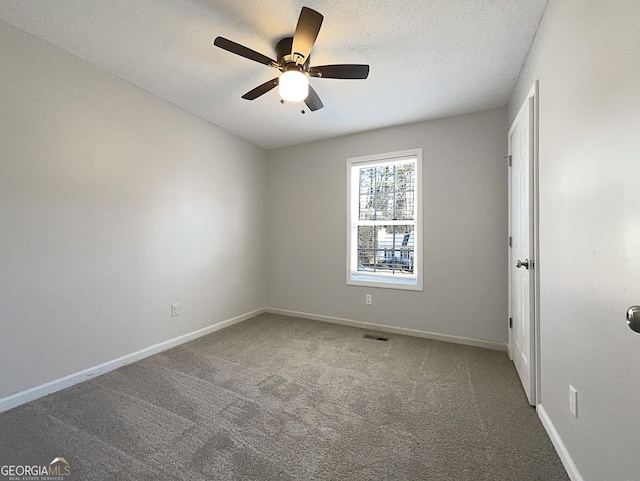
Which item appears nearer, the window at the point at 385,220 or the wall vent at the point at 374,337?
the wall vent at the point at 374,337

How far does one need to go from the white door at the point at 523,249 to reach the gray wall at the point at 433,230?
10.6 inches

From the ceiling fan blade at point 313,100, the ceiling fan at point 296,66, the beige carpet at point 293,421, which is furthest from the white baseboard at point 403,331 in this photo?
the ceiling fan at point 296,66

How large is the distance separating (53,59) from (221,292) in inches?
103

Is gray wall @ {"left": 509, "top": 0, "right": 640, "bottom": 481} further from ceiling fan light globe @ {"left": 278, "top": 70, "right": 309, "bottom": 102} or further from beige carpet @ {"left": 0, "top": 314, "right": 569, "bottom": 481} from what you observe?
ceiling fan light globe @ {"left": 278, "top": 70, "right": 309, "bottom": 102}

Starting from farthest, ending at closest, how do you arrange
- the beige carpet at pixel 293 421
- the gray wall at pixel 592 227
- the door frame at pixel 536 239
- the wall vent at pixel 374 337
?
the wall vent at pixel 374 337 → the door frame at pixel 536 239 → the beige carpet at pixel 293 421 → the gray wall at pixel 592 227

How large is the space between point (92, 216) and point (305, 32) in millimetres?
2190

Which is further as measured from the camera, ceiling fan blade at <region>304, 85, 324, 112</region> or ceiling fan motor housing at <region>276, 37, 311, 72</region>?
ceiling fan blade at <region>304, 85, 324, 112</region>

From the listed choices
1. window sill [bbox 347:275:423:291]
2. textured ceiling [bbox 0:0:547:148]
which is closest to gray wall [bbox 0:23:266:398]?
A: textured ceiling [bbox 0:0:547:148]

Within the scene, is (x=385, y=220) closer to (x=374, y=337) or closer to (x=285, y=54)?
(x=374, y=337)

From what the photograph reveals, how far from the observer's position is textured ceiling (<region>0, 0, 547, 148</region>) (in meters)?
1.68

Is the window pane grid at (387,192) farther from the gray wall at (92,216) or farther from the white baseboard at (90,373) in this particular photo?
the white baseboard at (90,373)

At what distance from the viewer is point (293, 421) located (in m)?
1.71

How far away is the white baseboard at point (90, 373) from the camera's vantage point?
184 cm

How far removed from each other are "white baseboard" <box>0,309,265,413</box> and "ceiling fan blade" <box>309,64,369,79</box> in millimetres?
2876
